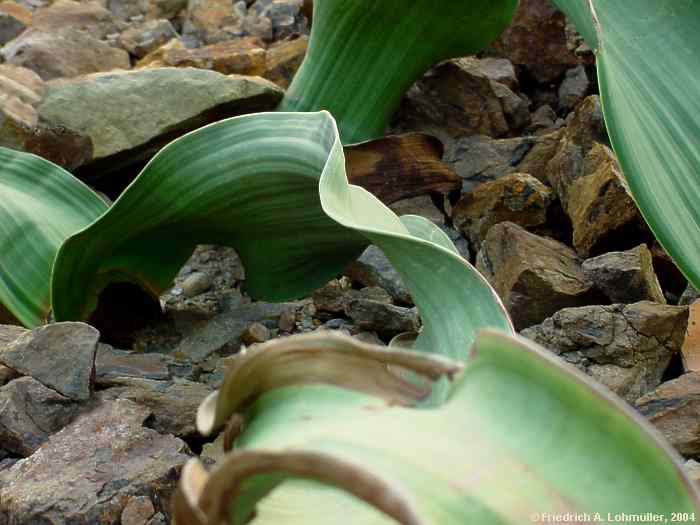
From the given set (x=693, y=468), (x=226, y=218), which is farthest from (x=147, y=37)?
(x=693, y=468)

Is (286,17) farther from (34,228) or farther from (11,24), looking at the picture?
(34,228)

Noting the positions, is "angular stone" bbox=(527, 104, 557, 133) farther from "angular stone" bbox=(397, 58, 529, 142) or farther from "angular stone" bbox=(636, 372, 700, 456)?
"angular stone" bbox=(636, 372, 700, 456)

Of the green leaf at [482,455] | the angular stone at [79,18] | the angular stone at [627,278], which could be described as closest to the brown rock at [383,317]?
the angular stone at [627,278]

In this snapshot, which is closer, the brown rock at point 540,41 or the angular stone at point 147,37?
the brown rock at point 540,41

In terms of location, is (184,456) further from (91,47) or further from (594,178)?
(91,47)

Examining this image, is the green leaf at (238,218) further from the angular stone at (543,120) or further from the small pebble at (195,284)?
the angular stone at (543,120)

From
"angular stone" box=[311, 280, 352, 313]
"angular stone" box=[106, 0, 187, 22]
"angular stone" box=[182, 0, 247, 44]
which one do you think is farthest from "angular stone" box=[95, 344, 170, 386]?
"angular stone" box=[106, 0, 187, 22]
